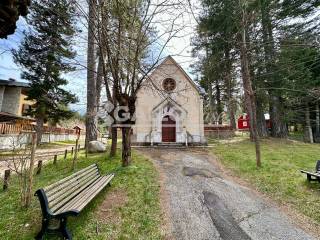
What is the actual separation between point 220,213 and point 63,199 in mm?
3462

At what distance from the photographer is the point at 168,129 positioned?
17797 millimetres

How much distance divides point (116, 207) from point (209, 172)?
4747 mm

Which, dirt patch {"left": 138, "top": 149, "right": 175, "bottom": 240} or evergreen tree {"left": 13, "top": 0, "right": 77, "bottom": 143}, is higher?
evergreen tree {"left": 13, "top": 0, "right": 77, "bottom": 143}

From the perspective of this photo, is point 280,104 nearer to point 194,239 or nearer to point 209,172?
point 209,172

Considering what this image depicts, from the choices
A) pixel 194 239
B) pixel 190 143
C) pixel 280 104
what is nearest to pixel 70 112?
pixel 190 143

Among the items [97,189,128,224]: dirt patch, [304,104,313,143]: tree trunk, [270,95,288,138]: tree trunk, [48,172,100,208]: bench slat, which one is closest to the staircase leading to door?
[97,189,128,224]: dirt patch

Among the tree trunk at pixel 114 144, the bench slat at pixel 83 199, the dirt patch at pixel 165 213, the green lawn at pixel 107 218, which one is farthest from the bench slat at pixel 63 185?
the tree trunk at pixel 114 144

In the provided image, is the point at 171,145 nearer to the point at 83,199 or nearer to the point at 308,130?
the point at 83,199

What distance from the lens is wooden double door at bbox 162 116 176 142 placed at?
17.7 m

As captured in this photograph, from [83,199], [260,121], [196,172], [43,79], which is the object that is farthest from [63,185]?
[260,121]

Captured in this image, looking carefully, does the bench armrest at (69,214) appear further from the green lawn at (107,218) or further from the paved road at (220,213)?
the paved road at (220,213)

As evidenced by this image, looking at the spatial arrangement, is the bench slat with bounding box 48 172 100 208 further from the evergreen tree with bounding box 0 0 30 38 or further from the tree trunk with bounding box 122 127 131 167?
the evergreen tree with bounding box 0 0 30 38

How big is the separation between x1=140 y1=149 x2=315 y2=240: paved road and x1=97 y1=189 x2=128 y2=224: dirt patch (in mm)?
1172

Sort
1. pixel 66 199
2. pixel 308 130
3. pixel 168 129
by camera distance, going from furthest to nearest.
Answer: pixel 308 130, pixel 168 129, pixel 66 199
